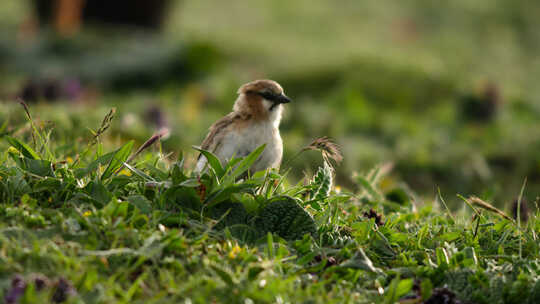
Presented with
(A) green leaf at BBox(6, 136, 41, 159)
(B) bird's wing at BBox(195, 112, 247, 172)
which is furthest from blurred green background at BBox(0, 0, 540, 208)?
(A) green leaf at BBox(6, 136, 41, 159)

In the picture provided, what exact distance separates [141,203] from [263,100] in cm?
192

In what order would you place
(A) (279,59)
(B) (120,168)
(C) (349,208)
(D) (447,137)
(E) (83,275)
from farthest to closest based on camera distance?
1. (A) (279,59)
2. (D) (447,137)
3. (C) (349,208)
4. (B) (120,168)
5. (E) (83,275)

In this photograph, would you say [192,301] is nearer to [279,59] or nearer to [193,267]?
[193,267]

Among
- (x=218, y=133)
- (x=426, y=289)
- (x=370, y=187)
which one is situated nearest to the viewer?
(x=426, y=289)

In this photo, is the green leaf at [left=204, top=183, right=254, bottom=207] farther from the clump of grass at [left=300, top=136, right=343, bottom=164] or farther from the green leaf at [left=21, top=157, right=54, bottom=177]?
the green leaf at [left=21, top=157, right=54, bottom=177]

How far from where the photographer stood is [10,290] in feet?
8.42

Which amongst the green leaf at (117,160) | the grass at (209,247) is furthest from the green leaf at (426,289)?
the green leaf at (117,160)

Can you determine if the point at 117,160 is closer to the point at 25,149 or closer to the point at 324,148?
the point at 25,149

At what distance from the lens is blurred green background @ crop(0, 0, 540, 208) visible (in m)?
8.12

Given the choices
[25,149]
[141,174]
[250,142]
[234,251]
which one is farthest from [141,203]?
[250,142]

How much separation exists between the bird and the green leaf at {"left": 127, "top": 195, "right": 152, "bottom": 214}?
111 centimetres

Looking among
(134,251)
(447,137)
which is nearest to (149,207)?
(134,251)

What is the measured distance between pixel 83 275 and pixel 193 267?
1.81 ft

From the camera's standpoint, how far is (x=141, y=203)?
340cm
